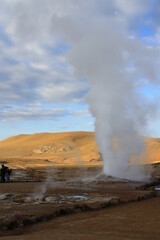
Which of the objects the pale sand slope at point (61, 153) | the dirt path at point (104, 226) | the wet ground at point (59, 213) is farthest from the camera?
the pale sand slope at point (61, 153)

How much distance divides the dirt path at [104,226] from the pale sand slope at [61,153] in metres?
23.4

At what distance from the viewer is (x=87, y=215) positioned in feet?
35.7

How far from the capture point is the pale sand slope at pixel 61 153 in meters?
46.9

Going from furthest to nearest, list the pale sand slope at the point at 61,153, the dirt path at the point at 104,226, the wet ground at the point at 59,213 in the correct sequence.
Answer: the pale sand slope at the point at 61,153
the wet ground at the point at 59,213
the dirt path at the point at 104,226

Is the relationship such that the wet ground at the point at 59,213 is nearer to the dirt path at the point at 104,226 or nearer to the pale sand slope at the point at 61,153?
the dirt path at the point at 104,226

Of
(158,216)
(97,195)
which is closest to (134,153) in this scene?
(97,195)

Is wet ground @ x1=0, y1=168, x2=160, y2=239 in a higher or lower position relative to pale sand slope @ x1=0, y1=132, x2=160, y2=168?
lower

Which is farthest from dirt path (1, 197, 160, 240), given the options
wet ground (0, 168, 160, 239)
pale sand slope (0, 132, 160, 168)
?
pale sand slope (0, 132, 160, 168)

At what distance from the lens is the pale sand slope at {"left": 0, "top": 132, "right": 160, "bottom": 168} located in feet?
154

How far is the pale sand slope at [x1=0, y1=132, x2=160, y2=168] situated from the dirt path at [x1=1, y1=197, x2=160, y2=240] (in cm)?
2343

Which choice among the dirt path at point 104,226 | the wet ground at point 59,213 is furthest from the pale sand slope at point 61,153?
the dirt path at point 104,226

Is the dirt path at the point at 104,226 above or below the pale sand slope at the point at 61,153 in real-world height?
below

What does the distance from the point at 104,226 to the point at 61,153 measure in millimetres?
58065

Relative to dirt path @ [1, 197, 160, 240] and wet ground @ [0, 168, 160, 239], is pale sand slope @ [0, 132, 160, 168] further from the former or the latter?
dirt path @ [1, 197, 160, 240]
